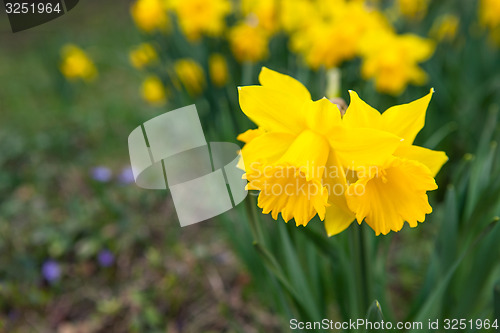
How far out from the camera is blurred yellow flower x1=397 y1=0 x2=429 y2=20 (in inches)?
88.8

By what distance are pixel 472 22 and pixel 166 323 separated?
7.44ft

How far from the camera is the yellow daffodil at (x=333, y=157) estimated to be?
1.89 ft

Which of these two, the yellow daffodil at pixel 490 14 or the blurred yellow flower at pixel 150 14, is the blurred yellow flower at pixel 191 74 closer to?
the blurred yellow flower at pixel 150 14

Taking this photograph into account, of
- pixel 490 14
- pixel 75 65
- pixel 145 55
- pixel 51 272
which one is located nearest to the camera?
pixel 51 272

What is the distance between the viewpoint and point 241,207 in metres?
1.12

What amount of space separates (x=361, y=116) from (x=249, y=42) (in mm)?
1567

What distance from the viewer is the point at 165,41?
7.39 ft

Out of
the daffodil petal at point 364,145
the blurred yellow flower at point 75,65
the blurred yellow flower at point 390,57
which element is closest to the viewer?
the daffodil petal at point 364,145

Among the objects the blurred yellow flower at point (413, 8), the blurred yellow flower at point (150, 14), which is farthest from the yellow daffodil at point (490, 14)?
the blurred yellow flower at point (150, 14)

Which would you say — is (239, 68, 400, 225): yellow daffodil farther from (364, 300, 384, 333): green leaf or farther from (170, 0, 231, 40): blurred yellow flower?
(170, 0, 231, 40): blurred yellow flower

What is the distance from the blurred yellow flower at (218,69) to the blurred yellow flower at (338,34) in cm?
45

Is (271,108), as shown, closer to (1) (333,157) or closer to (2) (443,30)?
(1) (333,157)

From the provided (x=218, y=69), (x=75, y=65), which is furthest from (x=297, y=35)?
(x=75, y=65)

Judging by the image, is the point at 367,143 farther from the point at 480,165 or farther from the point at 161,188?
the point at 161,188
